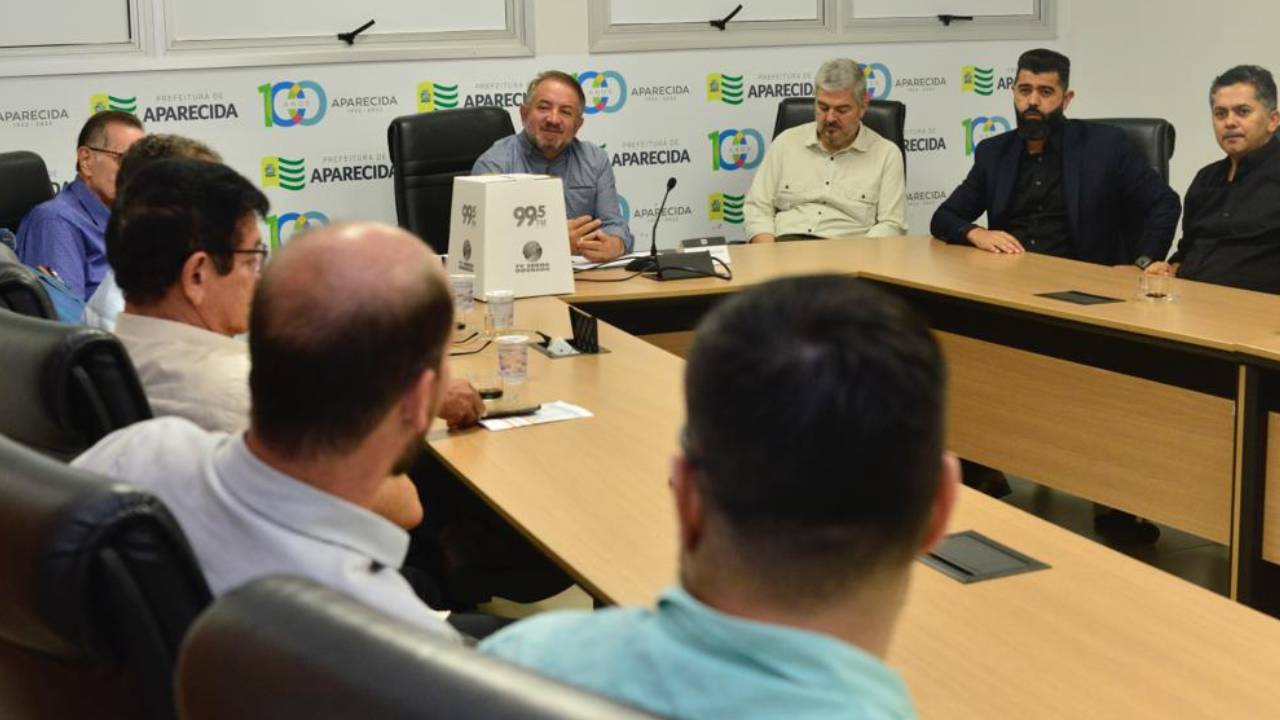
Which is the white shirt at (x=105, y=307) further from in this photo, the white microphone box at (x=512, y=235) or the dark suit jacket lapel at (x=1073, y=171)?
the dark suit jacket lapel at (x=1073, y=171)

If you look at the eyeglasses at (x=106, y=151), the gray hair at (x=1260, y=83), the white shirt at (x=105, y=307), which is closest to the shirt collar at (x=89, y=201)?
the eyeglasses at (x=106, y=151)

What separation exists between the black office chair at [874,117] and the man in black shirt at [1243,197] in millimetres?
1552

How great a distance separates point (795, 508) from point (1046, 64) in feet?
15.2

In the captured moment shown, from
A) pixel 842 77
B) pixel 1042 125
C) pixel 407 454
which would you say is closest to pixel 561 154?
pixel 842 77

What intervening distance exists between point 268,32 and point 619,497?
4.07 meters

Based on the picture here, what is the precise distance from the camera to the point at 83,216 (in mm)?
4121

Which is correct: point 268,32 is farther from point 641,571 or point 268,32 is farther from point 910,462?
point 910,462

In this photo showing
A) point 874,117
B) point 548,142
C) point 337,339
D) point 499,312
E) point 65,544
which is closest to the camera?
point 65,544

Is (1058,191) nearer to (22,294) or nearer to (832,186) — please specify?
(832,186)

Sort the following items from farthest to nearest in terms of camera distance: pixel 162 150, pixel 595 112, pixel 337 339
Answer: pixel 595 112 → pixel 162 150 → pixel 337 339

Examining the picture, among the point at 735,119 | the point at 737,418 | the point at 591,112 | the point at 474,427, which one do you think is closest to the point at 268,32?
the point at 591,112

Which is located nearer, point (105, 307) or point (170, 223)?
point (170, 223)

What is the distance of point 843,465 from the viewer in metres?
0.89

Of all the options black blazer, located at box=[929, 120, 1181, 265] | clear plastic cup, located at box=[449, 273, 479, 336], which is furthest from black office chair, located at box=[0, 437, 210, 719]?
black blazer, located at box=[929, 120, 1181, 265]
